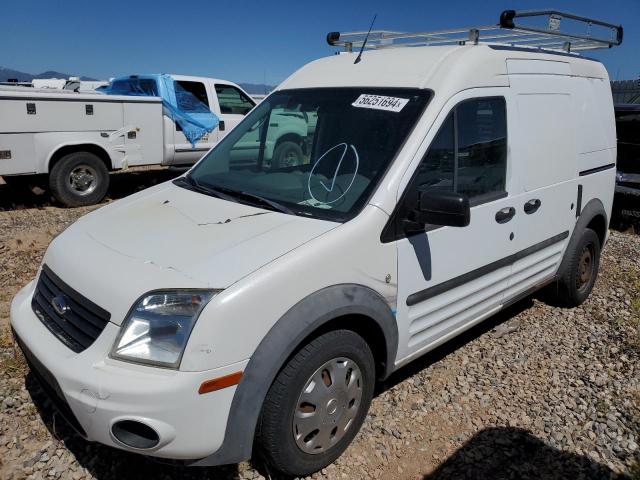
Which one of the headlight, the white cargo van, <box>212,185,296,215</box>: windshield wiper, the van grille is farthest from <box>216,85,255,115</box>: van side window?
the headlight

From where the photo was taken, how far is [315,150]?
3189 mm

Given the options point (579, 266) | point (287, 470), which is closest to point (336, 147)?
point (287, 470)

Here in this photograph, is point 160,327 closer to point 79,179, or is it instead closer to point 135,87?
point 79,179

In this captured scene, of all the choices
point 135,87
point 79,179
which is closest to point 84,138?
point 79,179

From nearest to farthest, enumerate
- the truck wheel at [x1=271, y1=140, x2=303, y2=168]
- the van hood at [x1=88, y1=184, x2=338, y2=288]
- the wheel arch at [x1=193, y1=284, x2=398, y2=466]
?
1. the wheel arch at [x1=193, y1=284, x2=398, y2=466]
2. the van hood at [x1=88, y1=184, x2=338, y2=288]
3. the truck wheel at [x1=271, y1=140, x2=303, y2=168]

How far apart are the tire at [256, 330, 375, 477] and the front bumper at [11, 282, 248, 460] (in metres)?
0.27

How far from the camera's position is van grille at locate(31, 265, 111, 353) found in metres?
2.30

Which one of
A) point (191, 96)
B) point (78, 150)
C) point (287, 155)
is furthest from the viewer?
point (191, 96)

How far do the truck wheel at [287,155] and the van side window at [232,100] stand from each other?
7.32m

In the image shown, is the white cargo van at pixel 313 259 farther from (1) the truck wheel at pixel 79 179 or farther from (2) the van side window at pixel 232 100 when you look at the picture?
(2) the van side window at pixel 232 100

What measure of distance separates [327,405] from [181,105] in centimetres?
823

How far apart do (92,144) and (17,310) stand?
6100mm

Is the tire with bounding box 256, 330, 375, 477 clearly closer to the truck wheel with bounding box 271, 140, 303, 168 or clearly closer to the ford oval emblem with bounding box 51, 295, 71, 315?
the ford oval emblem with bounding box 51, 295, 71, 315

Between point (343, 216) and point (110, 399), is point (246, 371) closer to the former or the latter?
point (110, 399)
